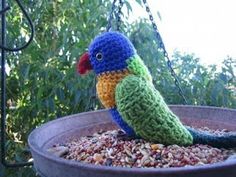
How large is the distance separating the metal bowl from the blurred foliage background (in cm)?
33

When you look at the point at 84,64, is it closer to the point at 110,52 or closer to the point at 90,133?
the point at 110,52

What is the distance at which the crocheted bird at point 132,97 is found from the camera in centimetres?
63

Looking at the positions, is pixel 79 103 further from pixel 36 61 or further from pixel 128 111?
pixel 128 111

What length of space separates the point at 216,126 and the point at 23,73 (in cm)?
63

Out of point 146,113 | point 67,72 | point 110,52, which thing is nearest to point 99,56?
point 110,52

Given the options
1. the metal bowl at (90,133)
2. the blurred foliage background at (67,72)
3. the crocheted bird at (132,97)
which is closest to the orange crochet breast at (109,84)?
the crocheted bird at (132,97)

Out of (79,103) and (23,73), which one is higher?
(23,73)

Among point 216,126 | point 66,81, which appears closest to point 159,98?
point 216,126

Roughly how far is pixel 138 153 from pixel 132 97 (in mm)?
88

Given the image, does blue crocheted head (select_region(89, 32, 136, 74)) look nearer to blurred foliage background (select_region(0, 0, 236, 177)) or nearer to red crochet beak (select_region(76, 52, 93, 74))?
red crochet beak (select_region(76, 52, 93, 74))

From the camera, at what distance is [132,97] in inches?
24.7

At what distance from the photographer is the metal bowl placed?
0.46 m

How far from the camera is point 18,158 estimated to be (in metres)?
1.14

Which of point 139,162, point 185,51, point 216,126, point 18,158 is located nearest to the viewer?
point 139,162
